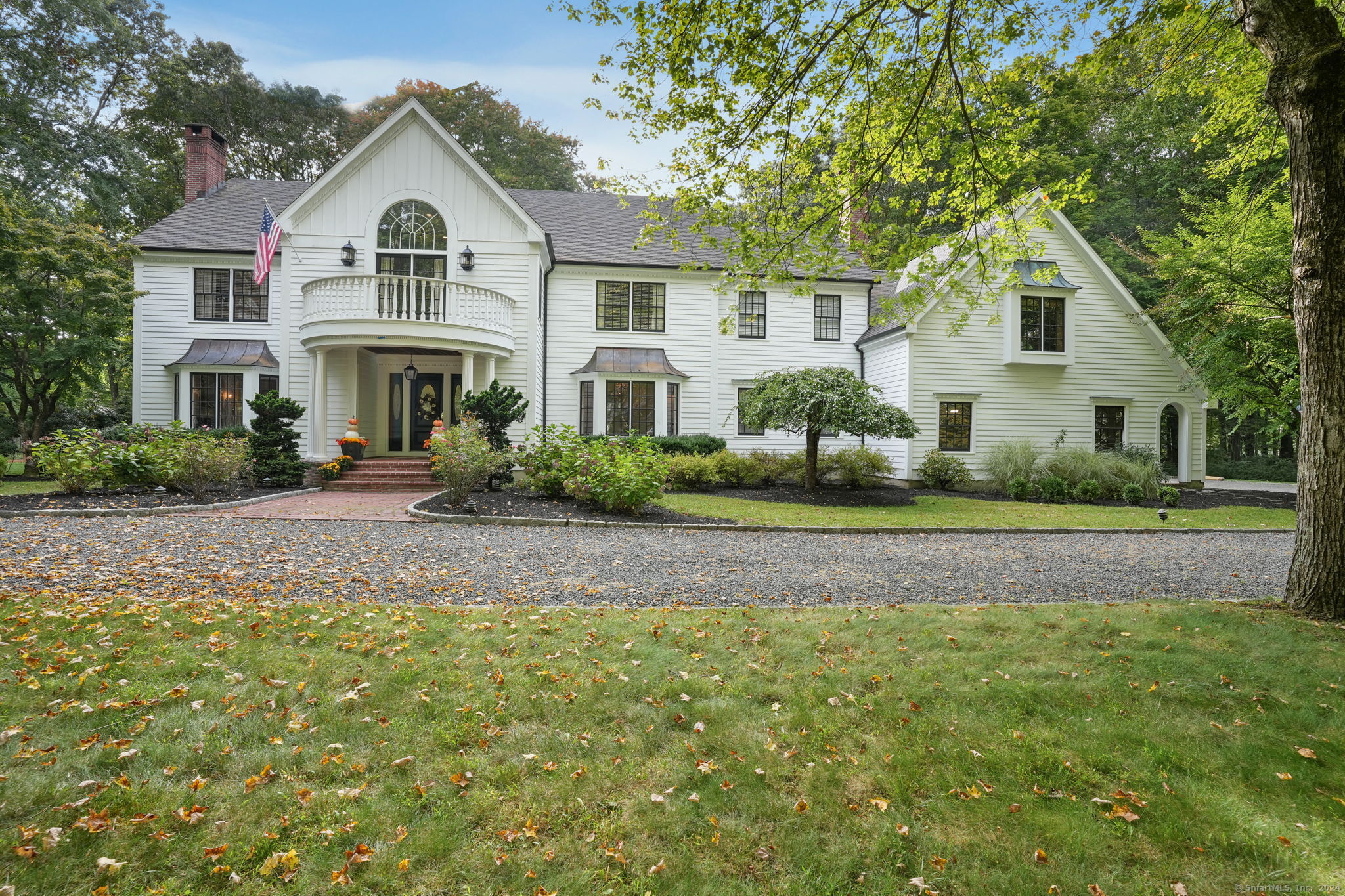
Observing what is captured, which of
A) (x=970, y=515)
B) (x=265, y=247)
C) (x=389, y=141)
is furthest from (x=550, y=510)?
(x=389, y=141)

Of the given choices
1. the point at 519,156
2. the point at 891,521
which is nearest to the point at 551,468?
the point at 891,521

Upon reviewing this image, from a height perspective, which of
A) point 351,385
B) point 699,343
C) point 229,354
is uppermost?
point 699,343

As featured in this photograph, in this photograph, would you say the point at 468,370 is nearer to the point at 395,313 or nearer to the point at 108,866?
the point at 395,313

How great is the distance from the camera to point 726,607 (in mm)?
5066

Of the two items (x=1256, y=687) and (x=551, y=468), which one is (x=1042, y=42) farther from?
(x=551, y=468)

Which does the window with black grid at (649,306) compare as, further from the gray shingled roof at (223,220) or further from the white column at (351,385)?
the gray shingled roof at (223,220)

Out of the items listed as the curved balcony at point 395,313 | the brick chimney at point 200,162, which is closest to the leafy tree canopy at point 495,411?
the curved balcony at point 395,313

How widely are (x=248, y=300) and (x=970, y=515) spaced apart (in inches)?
755

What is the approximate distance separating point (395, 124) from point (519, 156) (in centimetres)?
1618

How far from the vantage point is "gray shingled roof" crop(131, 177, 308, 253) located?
55.5 feet

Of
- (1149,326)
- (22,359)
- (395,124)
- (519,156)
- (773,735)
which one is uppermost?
(519,156)

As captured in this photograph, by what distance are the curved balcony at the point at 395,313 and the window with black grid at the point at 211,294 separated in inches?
175

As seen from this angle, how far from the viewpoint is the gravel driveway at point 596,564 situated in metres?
5.43

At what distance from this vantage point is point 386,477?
13.9m
